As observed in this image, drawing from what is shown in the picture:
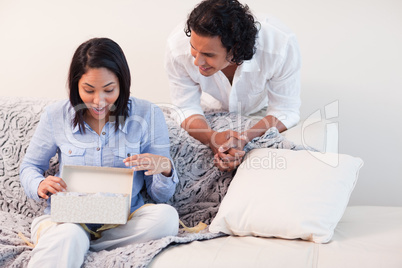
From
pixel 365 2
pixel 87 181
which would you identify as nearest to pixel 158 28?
pixel 365 2

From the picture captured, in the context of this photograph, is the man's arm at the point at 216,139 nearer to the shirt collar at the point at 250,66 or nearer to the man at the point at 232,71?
the man at the point at 232,71

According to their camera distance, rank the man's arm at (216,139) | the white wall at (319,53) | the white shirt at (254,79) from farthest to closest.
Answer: the white wall at (319,53) → the white shirt at (254,79) → the man's arm at (216,139)

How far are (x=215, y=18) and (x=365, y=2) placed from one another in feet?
3.15

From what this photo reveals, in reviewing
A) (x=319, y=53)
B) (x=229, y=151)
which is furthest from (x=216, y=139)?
(x=319, y=53)

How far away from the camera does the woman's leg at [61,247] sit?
4.89ft

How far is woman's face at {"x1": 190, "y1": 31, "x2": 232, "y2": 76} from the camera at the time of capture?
188 centimetres

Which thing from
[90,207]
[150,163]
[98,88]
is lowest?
[90,207]

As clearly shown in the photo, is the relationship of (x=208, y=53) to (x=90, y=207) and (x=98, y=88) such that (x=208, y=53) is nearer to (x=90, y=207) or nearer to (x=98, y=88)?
(x=98, y=88)

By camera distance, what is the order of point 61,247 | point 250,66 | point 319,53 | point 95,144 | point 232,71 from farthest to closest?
point 319,53 → point 232,71 → point 250,66 → point 95,144 → point 61,247

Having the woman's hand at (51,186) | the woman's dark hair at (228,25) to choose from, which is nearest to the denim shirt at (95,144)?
the woman's hand at (51,186)

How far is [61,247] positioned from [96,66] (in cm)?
57

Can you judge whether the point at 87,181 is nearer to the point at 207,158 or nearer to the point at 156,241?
the point at 156,241

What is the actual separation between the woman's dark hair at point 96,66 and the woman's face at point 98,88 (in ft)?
0.06

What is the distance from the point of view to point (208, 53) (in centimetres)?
190
